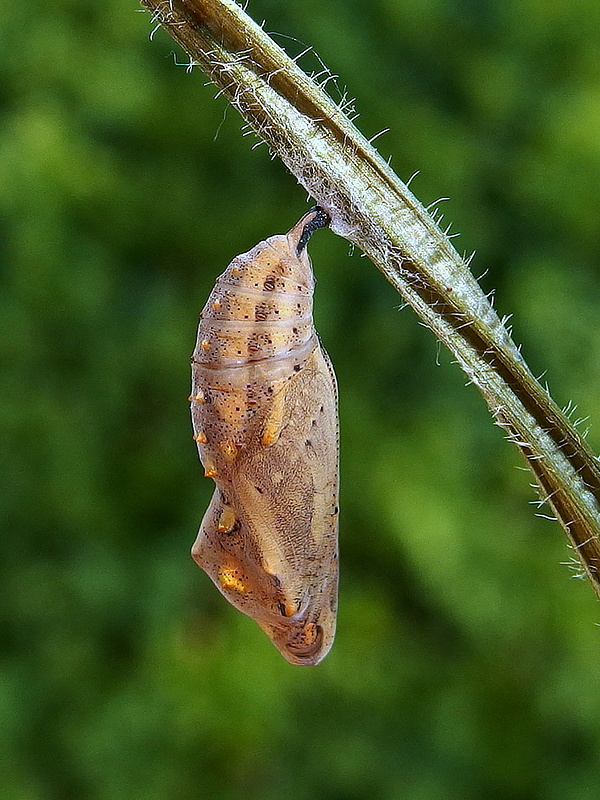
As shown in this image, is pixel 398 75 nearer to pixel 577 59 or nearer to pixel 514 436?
pixel 577 59

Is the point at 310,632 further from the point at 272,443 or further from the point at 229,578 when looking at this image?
the point at 272,443

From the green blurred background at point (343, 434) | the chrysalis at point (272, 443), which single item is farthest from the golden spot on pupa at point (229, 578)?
the green blurred background at point (343, 434)

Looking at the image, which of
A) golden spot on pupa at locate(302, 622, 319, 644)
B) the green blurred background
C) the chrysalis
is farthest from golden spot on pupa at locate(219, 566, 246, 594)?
the green blurred background

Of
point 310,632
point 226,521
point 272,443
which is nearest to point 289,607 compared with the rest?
point 310,632

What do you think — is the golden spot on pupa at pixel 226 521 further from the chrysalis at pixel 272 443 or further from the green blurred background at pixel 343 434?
the green blurred background at pixel 343 434

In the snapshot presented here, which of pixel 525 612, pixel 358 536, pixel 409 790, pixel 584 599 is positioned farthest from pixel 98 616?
pixel 584 599

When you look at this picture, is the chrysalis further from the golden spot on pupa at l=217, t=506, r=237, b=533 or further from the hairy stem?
the hairy stem
